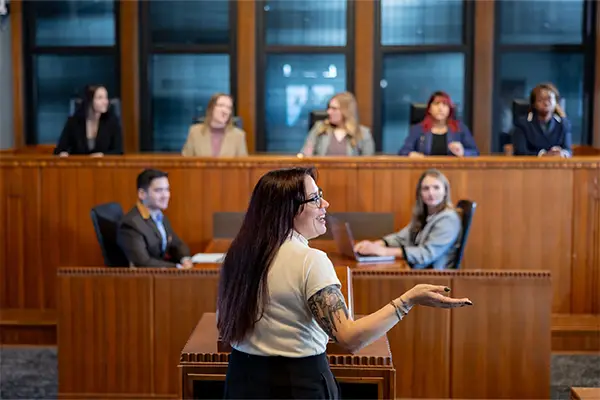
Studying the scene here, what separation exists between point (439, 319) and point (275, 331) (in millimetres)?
2380

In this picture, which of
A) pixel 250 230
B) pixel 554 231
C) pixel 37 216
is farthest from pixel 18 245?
pixel 250 230

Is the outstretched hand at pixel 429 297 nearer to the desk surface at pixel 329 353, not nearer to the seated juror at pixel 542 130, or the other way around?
the desk surface at pixel 329 353

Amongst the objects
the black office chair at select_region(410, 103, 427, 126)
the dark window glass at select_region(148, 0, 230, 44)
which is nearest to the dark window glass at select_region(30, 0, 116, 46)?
the dark window glass at select_region(148, 0, 230, 44)

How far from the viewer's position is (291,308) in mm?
2707

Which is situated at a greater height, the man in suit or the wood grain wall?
the wood grain wall

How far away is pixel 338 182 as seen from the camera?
652cm

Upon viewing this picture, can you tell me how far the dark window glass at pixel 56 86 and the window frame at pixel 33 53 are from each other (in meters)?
0.03

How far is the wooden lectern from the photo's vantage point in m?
3.27

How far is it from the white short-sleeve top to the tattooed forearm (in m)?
0.03

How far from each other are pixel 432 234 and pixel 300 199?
2.91 meters

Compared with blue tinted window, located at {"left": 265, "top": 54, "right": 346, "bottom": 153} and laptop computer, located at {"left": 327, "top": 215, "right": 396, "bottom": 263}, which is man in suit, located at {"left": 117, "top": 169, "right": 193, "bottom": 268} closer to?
laptop computer, located at {"left": 327, "top": 215, "right": 396, "bottom": 263}

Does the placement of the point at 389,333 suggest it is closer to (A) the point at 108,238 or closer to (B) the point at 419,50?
(A) the point at 108,238

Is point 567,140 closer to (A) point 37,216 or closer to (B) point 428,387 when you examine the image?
(B) point 428,387

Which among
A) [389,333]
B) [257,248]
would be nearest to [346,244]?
[389,333]
